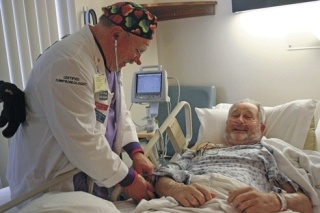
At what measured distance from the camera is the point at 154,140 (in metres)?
1.81

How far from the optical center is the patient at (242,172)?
1.39 meters

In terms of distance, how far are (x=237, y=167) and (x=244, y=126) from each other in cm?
36

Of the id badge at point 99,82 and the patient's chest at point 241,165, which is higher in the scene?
the id badge at point 99,82

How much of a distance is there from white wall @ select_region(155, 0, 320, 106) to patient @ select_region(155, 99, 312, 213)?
66cm

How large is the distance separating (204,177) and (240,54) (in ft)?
5.07

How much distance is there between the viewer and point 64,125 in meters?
1.26

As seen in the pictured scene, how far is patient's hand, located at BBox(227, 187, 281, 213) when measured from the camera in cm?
135

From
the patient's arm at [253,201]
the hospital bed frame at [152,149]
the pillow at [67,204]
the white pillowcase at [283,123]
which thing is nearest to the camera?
the pillow at [67,204]

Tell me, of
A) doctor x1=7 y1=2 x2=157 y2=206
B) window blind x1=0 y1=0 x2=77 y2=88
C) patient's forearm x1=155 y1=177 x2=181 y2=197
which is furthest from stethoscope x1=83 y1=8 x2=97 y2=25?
patient's forearm x1=155 y1=177 x2=181 y2=197

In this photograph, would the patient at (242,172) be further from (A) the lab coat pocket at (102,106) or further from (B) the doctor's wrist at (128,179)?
(A) the lab coat pocket at (102,106)

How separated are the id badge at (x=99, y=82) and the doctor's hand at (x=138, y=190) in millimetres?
401

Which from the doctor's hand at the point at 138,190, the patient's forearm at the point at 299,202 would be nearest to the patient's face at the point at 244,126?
the patient's forearm at the point at 299,202

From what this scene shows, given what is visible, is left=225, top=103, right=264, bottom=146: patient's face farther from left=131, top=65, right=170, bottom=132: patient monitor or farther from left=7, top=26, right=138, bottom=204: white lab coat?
left=7, top=26, right=138, bottom=204: white lab coat

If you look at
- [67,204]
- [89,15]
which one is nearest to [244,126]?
[67,204]
